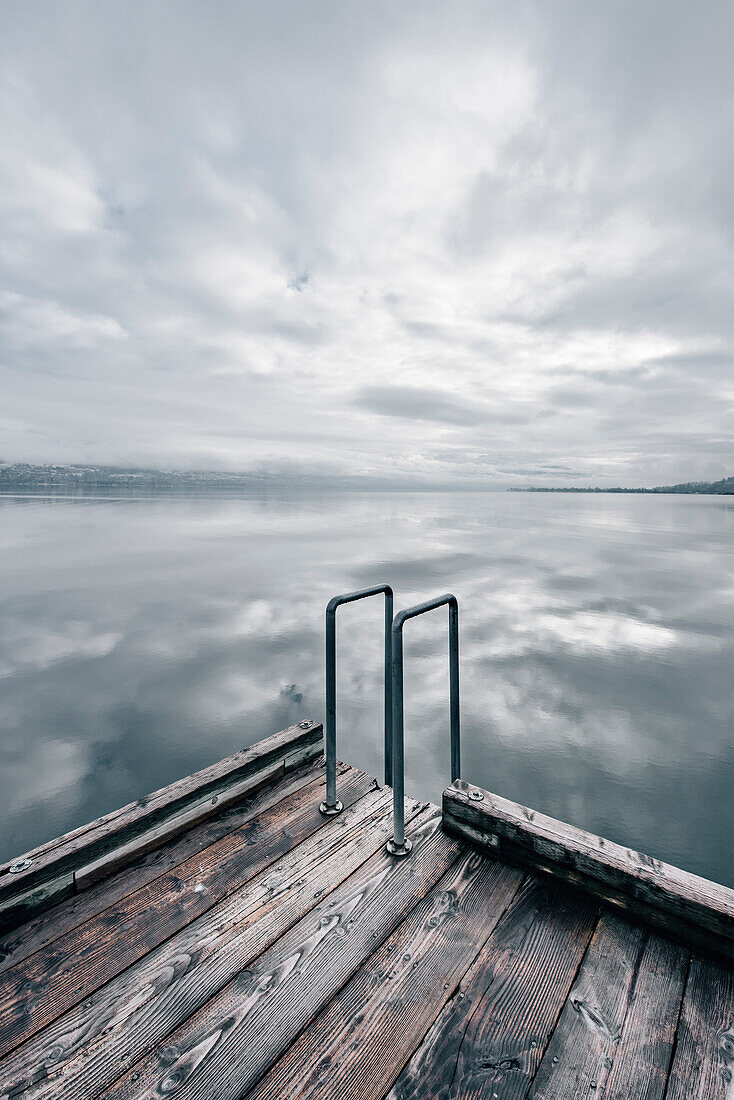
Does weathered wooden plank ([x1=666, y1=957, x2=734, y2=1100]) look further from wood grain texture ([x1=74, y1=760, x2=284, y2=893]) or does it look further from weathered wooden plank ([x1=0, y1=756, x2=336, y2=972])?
wood grain texture ([x1=74, y1=760, x2=284, y2=893])

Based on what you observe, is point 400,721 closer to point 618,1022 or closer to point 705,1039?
point 618,1022

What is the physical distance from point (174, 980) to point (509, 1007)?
1.06 metres

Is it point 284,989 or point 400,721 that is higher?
point 400,721

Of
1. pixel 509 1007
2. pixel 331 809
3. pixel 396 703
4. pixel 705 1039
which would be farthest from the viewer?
pixel 331 809

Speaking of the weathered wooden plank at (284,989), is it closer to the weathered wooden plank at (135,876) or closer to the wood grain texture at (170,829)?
the weathered wooden plank at (135,876)

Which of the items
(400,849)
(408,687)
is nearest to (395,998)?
(400,849)

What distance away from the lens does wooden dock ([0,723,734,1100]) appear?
1.26 m

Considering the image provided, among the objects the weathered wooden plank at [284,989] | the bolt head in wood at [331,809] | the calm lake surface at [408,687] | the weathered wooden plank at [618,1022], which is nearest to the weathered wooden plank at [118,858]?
the bolt head in wood at [331,809]

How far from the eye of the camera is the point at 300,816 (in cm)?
228

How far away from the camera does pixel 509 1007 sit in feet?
4.62

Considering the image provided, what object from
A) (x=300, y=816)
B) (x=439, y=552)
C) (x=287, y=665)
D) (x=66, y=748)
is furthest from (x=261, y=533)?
(x=300, y=816)

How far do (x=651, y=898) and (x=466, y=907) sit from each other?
25.2 inches

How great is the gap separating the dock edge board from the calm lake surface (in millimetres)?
4411

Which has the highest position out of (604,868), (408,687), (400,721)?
(400,721)
